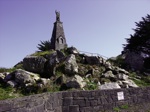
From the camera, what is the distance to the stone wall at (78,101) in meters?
5.08

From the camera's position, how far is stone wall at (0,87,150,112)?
508cm

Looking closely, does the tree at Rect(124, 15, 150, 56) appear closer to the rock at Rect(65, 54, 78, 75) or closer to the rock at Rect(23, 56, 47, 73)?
the rock at Rect(65, 54, 78, 75)

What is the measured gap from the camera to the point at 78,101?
7133mm

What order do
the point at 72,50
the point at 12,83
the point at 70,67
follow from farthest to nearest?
the point at 72,50 → the point at 70,67 → the point at 12,83

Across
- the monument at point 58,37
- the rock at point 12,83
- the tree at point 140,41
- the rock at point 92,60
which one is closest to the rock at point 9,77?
the rock at point 12,83

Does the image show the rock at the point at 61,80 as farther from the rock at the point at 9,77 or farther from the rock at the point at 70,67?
the rock at the point at 9,77

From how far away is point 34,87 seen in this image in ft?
35.3

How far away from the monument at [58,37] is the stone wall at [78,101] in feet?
55.5

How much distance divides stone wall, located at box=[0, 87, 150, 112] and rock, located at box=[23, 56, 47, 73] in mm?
6546

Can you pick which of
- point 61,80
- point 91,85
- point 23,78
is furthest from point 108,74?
point 23,78

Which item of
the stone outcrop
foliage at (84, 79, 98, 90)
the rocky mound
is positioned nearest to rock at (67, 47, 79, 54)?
the rocky mound

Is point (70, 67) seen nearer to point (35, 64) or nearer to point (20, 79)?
point (35, 64)

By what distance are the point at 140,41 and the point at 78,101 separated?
57.2 feet

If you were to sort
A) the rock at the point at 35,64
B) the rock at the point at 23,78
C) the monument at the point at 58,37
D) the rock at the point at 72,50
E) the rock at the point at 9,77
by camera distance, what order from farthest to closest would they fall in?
1. the monument at the point at 58,37
2. the rock at the point at 72,50
3. the rock at the point at 35,64
4. the rock at the point at 9,77
5. the rock at the point at 23,78
